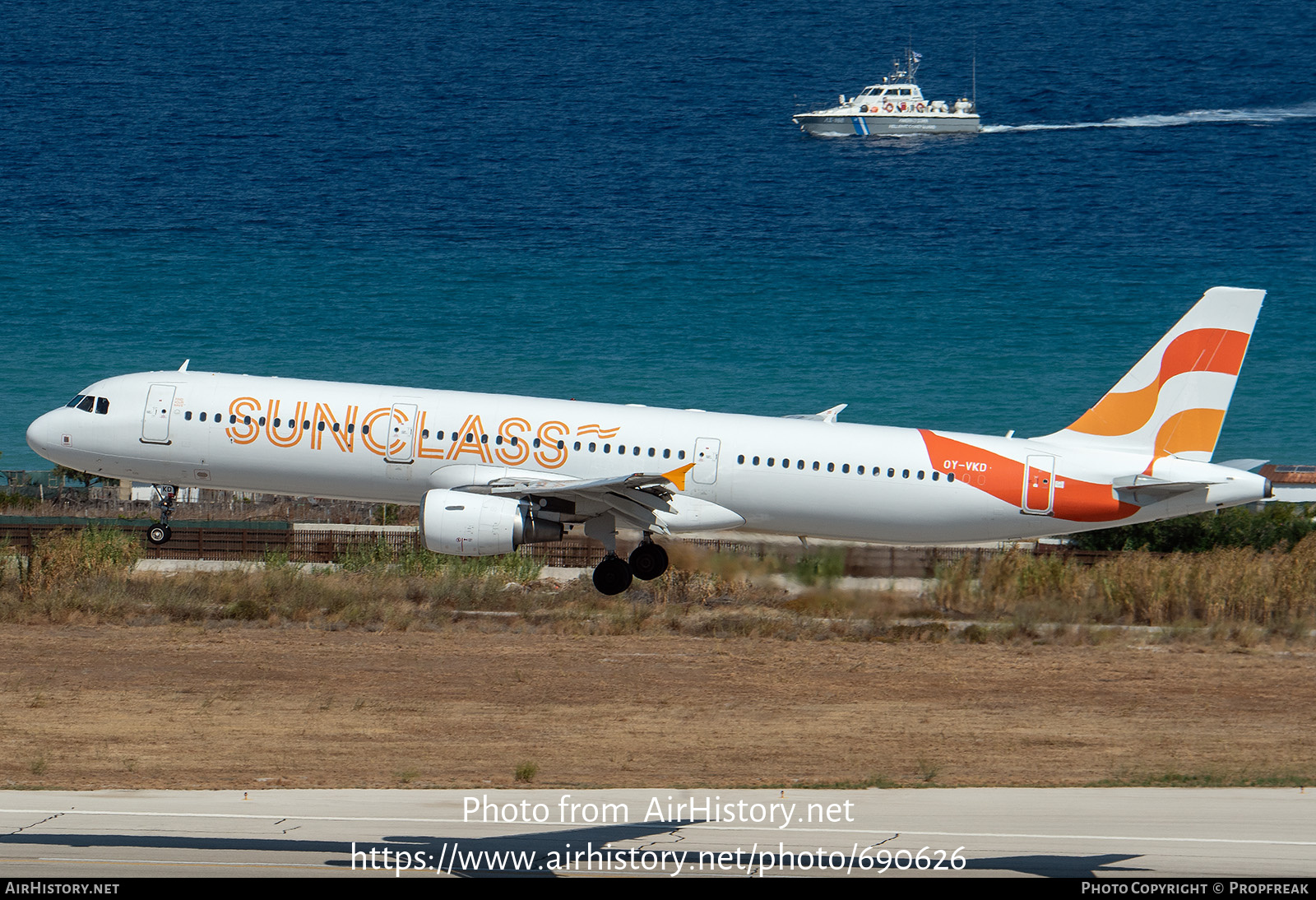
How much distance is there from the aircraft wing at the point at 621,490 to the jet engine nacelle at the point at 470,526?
29.5 inches

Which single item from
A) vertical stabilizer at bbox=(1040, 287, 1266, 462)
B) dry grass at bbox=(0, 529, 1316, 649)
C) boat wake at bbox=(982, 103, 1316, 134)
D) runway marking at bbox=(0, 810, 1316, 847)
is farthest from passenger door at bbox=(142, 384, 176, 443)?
boat wake at bbox=(982, 103, 1316, 134)

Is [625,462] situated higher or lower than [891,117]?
lower

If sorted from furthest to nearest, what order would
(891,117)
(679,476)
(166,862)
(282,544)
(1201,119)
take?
(1201,119), (891,117), (282,544), (679,476), (166,862)

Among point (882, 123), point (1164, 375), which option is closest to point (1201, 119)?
point (882, 123)

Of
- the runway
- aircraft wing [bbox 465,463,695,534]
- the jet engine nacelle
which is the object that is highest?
aircraft wing [bbox 465,463,695,534]

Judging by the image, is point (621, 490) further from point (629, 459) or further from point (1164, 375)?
point (1164, 375)

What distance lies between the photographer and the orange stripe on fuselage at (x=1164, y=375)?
32.0 meters

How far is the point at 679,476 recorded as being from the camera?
29.3 metres

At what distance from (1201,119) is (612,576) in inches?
4204

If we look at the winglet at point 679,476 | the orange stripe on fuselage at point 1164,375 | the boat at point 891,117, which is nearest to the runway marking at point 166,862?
the winglet at point 679,476

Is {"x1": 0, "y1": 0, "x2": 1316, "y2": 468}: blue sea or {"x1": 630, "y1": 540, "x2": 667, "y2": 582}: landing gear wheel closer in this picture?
{"x1": 630, "y1": 540, "x2": 667, "y2": 582}: landing gear wheel

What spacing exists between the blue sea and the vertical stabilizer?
5833 cm

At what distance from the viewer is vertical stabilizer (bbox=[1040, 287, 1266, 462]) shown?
104 feet

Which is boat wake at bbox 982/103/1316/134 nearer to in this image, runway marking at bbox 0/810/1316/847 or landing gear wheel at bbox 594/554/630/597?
landing gear wheel at bbox 594/554/630/597
